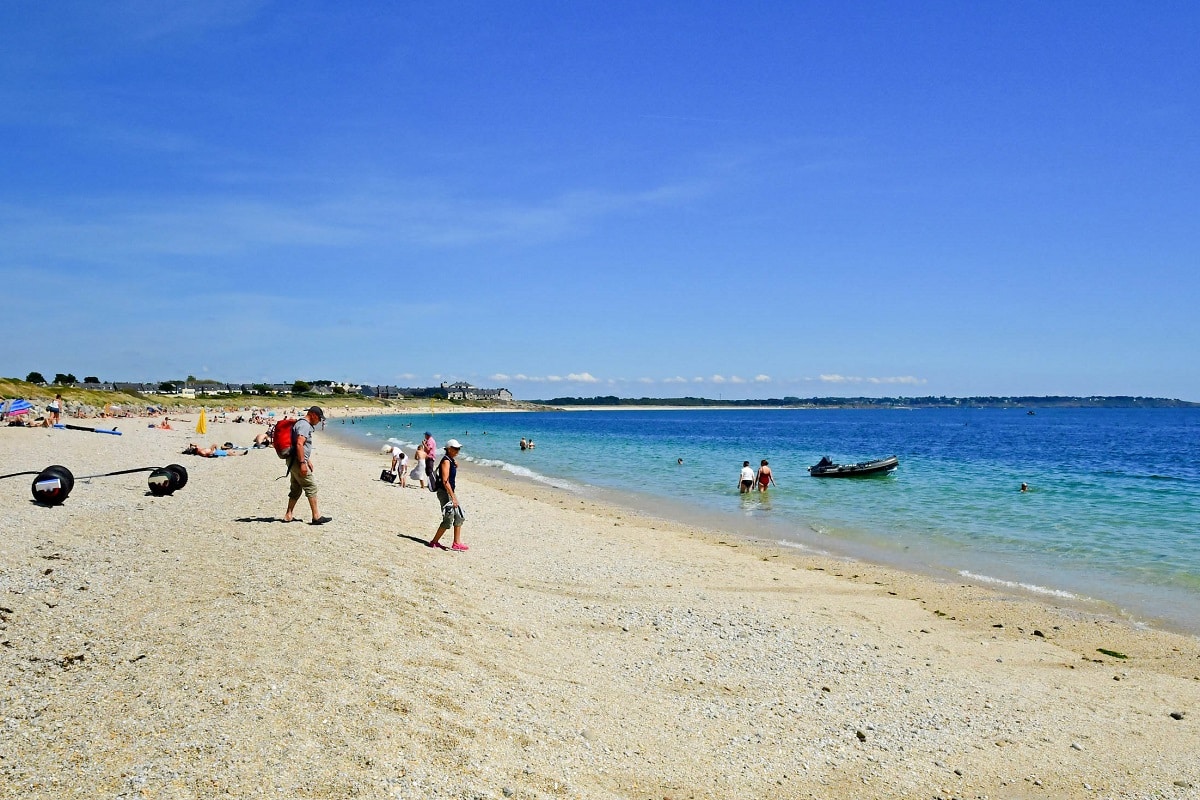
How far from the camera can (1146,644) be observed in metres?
10.3

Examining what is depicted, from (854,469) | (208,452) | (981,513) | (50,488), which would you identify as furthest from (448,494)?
(854,469)

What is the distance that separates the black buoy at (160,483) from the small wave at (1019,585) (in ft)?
55.3

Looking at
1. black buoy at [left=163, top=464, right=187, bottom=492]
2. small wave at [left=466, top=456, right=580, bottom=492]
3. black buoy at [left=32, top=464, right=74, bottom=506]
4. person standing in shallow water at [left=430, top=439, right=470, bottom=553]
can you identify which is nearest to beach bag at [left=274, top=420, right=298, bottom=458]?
person standing in shallow water at [left=430, top=439, right=470, bottom=553]

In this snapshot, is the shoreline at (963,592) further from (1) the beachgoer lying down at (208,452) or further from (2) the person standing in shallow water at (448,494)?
(1) the beachgoer lying down at (208,452)

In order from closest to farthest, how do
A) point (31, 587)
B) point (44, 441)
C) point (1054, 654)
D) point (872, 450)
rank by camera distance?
point (31, 587) < point (1054, 654) < point (44, 441) < point (872, 450)

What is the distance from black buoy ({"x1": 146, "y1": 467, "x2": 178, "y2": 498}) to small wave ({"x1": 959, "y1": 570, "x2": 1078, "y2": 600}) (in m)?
16.9

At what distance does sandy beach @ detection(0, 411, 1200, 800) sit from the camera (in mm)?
5066

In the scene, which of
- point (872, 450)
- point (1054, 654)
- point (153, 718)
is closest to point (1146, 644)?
point (1054, 654)

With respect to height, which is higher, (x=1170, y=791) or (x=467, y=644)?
(x=467, y=644)

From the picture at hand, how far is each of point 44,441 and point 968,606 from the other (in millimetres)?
34938

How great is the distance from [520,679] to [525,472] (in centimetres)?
2979

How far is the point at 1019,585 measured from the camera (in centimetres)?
1399

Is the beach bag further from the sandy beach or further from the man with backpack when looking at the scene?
the sandy beach

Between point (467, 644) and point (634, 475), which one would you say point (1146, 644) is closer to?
point (467, 644)
